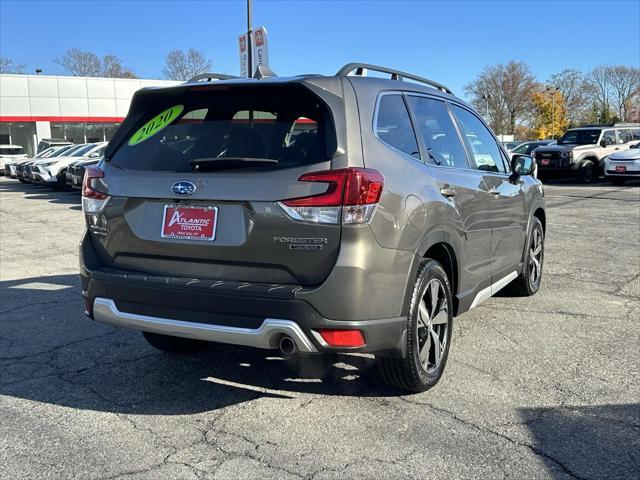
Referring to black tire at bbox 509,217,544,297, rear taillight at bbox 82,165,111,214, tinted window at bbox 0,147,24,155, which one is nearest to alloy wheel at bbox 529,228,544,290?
black tire at bbox 509,217,544,297

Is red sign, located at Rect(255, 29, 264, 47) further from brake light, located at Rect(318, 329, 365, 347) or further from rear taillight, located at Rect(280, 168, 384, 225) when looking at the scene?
brake light, located at Rect(318, 329, 365, 347)

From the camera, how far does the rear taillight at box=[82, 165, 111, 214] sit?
363 centimetres

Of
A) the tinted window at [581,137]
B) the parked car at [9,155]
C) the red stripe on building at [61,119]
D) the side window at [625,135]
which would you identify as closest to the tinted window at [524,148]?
the tinted window at [581,137]

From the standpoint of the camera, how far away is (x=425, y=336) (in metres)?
3.76

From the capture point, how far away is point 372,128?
3.32 metres

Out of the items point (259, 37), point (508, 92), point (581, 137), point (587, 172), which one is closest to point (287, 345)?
point (259, 37)

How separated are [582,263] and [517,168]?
3073 mm

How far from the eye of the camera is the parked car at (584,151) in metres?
21.1

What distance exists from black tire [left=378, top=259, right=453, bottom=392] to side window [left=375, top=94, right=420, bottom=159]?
70 centimetres

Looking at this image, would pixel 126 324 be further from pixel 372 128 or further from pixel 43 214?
pixel 43 214

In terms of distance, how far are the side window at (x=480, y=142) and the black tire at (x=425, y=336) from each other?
4.39ft

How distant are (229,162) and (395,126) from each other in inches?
40.6

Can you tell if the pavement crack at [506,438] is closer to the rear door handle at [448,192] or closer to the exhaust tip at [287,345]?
the exhaust tip at [287,345]

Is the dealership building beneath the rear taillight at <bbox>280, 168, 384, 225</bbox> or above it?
above
